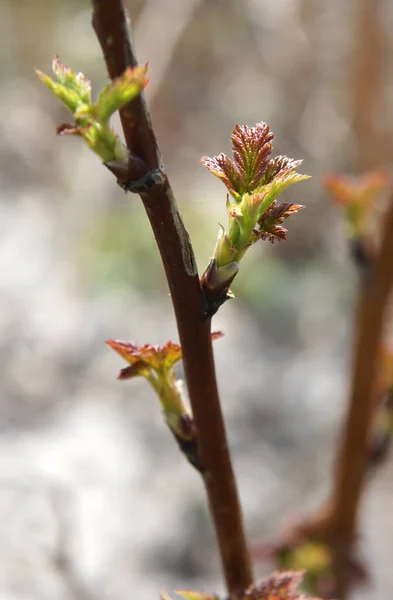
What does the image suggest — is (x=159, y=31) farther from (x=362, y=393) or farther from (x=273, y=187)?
(x=273, y=187)

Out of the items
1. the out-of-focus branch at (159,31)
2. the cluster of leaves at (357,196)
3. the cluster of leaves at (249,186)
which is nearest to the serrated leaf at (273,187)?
the cluster of leaves at (249,186)

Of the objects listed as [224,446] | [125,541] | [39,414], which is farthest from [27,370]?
[224,446]

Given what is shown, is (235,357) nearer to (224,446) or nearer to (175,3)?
(224,446)

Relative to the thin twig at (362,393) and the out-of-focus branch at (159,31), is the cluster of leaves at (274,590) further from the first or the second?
the out-of-focus branch at (159,31)

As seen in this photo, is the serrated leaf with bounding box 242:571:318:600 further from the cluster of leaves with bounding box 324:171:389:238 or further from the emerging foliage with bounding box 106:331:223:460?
the cluster of leaves with bounding box 324:171:389:238

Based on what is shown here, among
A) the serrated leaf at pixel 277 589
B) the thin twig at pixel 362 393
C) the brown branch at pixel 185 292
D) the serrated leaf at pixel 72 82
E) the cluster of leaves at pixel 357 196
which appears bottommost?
the serrated leaf at pixel 277 589

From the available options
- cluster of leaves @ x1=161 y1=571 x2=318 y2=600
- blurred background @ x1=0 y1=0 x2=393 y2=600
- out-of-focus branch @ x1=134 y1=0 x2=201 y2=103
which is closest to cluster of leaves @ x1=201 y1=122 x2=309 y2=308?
cluster of leaves @ x1=161 y1=571 x2=318 y2=600
